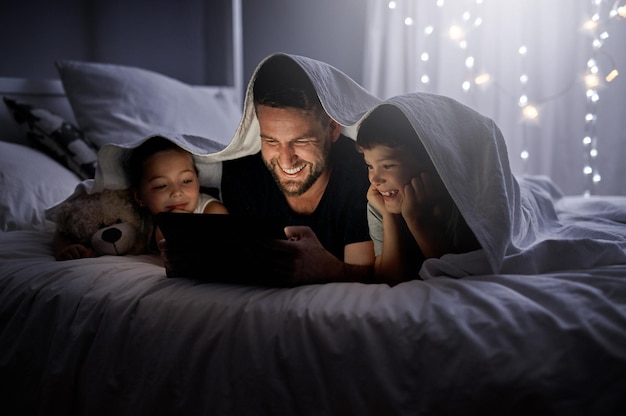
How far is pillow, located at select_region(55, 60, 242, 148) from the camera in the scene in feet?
5.65

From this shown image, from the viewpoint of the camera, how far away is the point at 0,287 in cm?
103

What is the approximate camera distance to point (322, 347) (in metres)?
0.76

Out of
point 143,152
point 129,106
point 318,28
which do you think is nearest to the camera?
point 143,152

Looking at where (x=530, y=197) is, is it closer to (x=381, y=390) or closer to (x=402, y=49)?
(x=381, y=390)

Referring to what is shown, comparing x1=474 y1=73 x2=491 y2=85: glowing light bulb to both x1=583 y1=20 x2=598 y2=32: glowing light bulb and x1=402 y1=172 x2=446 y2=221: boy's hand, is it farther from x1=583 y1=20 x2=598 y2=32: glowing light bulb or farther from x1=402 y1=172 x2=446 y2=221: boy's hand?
x1=402 y1=172 x2=446 y2=221: boy's hand

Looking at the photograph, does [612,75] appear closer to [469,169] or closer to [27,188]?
[469,169]

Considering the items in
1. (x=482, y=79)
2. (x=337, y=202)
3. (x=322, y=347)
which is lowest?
(x=322, y=347)

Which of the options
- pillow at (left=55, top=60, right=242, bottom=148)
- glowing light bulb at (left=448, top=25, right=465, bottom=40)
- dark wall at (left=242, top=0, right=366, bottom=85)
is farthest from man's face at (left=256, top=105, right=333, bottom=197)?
dark wall at (left=242, top=0, right=366, bottom=85)

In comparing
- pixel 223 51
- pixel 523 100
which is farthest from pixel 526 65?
pixel 223 51

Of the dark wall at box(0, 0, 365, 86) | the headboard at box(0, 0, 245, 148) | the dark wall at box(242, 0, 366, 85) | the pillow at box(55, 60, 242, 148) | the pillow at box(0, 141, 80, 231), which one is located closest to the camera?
the pillow at box(0, 141, 80, 231)

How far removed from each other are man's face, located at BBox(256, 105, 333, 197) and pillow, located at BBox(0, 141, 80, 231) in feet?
2.45

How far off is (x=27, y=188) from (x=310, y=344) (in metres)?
0.98

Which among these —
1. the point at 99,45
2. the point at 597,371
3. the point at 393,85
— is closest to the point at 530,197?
the point at 597,371

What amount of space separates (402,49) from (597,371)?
7.02 ft
